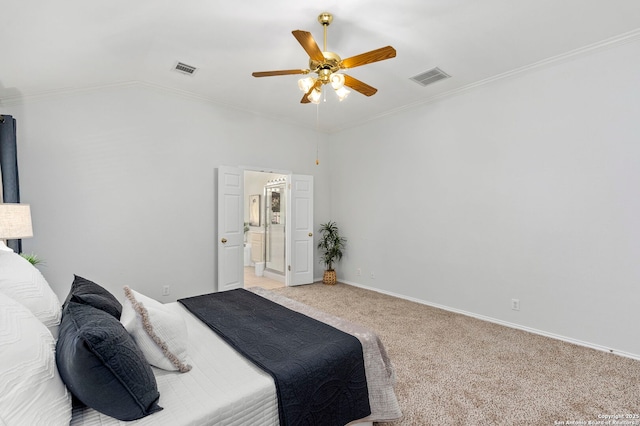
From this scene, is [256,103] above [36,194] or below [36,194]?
above

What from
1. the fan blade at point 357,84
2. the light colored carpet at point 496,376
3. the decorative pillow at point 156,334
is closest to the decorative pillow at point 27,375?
the decorative pillow at point 156,334

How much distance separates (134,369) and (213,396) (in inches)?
13.0

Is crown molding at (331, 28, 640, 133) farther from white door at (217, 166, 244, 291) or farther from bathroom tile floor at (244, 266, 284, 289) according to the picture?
bathroom tile floor at (244, 266, 284, 289)

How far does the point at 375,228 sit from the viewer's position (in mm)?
5277

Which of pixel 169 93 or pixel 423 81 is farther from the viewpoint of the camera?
pixel 169 93

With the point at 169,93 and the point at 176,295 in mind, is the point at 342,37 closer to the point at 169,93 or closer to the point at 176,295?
the point at 169,93

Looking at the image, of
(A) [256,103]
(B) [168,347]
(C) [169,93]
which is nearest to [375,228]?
(A) [256,103]

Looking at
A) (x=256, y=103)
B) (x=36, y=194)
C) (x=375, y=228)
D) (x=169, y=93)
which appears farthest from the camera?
(x=375, y=228)

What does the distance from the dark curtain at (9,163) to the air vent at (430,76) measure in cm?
444

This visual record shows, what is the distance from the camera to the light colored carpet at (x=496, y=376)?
204 centimetres

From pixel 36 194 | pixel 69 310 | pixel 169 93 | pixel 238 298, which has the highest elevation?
pixel 169 93

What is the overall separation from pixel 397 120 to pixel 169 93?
338 cm

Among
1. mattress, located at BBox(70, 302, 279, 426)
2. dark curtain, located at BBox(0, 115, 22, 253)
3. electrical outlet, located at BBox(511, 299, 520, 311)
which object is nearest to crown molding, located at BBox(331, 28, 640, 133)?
electrical outlet, located at BBox(511, 299, 520, 311)

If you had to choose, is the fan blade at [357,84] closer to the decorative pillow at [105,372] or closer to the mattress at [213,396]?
the mattress at [213,396]
